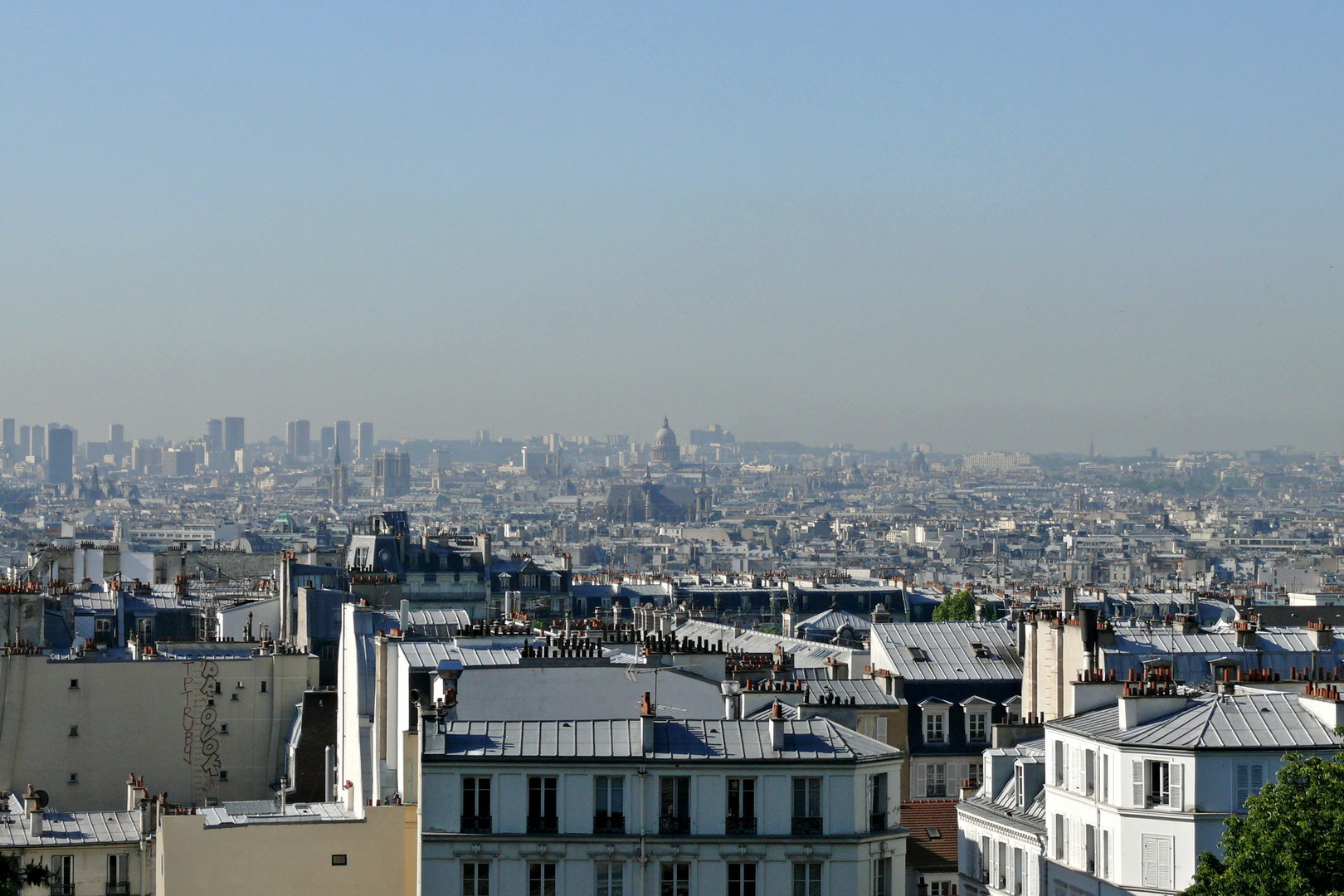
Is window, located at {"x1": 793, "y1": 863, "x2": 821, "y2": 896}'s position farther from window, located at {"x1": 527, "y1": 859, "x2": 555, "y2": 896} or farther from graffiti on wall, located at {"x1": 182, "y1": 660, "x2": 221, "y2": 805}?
graffiti on wall, located at {"x1": 182, "y1": 660, "x2": 221, "y2": 805}

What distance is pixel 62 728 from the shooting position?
29.8m

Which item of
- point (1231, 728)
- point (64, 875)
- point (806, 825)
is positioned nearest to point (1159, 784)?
point (1231, 728)

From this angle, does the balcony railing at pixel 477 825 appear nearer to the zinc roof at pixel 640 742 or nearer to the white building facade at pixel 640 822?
the white building facade at pixel 640 822

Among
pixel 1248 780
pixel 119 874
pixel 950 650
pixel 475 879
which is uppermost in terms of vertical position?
pixel 950 650

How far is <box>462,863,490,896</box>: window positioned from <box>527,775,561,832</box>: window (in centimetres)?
45

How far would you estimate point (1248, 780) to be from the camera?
21.1 meters

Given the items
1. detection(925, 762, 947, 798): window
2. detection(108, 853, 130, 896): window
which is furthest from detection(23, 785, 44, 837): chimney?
detection(925, 762, 947, 798): window

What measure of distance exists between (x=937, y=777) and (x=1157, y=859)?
807cm

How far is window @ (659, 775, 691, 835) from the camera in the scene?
20.0m

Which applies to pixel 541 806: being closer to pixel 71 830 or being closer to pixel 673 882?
pixel 673 882

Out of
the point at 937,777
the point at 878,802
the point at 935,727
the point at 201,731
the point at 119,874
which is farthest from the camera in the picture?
the point at 201,731

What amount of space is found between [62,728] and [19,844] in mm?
5859

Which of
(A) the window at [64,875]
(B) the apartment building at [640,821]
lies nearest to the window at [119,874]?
(A) the window at [64,875]

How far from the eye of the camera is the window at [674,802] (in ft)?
65.5
